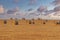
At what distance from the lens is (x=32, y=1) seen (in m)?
2.53

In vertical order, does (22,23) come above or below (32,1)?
below

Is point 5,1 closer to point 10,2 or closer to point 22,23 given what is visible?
point 10,2

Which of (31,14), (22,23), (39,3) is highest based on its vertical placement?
(39,3)

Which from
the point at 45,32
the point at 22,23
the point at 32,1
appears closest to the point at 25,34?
the point at 22,23

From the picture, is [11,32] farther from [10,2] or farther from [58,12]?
[58,12]

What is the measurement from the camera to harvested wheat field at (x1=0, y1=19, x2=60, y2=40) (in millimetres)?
2510

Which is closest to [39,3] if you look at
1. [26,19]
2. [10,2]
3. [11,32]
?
[26,19]

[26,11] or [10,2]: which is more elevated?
[10,2]

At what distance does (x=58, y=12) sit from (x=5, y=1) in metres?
0.98

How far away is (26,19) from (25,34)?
27 centimetres

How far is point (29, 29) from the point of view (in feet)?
8.38

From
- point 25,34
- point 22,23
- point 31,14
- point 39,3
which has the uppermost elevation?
point 39,3

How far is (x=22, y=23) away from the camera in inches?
99.7

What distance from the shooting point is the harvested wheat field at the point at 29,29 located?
251 cm
